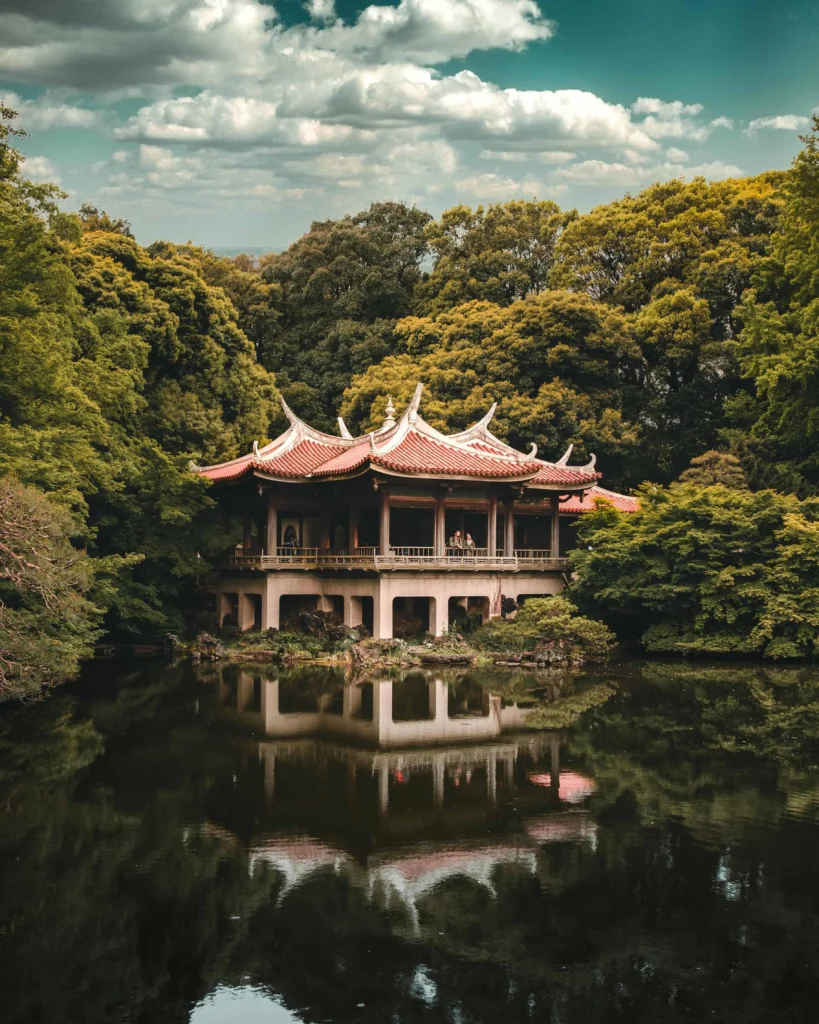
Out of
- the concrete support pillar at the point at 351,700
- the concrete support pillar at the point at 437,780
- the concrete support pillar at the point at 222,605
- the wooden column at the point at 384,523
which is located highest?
the wooden column at the point at 384,523

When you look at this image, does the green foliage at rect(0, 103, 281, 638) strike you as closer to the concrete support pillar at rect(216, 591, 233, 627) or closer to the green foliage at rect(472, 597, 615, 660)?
the concrete support pillar at rect(216, 591, 233, 627)

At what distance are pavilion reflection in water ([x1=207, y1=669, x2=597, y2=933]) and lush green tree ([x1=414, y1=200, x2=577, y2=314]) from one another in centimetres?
2647

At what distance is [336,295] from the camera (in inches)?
1906

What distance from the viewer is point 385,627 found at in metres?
25.7

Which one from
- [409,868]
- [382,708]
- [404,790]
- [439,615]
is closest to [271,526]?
[439,615]

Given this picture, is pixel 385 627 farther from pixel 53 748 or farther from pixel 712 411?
pixel 712 411

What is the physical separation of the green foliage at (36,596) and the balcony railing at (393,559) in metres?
7.80

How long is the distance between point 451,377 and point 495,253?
8202 millimetres

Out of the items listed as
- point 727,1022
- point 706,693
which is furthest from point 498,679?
point 727,1022

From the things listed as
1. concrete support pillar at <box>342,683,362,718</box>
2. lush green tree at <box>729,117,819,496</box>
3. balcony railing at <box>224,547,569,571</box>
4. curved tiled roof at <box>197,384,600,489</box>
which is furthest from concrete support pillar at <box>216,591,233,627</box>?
lush green tree at <box>729,117,819,496</box>

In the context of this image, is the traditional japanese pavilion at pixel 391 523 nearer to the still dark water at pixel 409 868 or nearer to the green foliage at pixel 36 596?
the green foliage at pixel 36 596

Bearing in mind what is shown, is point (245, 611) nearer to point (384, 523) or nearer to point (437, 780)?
point (384, 523)

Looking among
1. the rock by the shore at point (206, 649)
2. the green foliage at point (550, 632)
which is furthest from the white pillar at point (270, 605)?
the green foliage at point (550, 632)

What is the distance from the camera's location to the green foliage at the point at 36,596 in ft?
53.6
